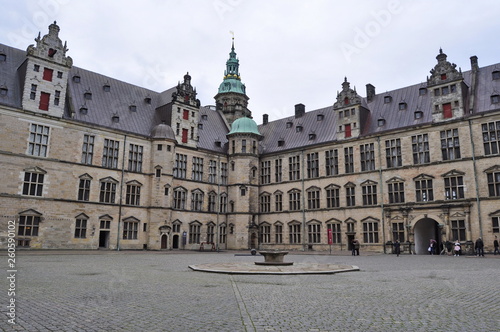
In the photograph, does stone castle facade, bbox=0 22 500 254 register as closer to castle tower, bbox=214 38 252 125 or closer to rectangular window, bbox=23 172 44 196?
rectangular window, bbox=23 172 44 196

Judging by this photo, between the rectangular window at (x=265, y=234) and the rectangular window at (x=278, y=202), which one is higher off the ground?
the rectangular window at (x=278, y=202)

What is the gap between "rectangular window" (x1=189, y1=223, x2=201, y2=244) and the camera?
165 feet

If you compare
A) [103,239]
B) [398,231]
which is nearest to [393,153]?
[398,231]

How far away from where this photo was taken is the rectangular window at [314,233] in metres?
48.6

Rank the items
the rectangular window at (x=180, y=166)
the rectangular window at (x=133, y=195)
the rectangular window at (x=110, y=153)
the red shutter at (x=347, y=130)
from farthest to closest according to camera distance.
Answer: the rectangular window at (x=180, y=166)
the red shutter at (x=347, y=130)
the rectangular window at (x=133, y=195)
the rectangular window at (x=110, y=153)

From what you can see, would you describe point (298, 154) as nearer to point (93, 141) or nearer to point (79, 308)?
point (93, 141)

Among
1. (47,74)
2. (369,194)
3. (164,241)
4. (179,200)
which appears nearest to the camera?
(47,74)

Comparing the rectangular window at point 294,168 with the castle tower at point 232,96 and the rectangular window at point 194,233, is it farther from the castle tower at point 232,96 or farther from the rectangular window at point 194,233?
the castle tower at point 232,96

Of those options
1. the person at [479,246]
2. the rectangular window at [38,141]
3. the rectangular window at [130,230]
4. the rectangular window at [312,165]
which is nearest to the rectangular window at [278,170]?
the rectangular window at [312,165]

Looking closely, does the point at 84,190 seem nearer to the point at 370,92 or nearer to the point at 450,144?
the point at 370,92

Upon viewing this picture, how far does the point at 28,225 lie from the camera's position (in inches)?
1467

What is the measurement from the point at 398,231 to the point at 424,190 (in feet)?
16.7

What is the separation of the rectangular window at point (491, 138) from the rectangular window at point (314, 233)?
20.2m

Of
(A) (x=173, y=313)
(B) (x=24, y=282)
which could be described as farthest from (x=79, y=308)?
(B) (x=24, y=282)
